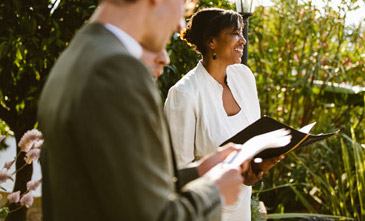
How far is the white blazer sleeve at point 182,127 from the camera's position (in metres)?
2.61

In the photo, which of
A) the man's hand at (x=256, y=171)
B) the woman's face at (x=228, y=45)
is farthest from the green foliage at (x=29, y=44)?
the man's hand at (x=256, y=171)

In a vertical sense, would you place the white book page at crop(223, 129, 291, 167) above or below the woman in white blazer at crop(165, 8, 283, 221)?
above

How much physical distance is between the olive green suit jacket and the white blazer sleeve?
1.41 m

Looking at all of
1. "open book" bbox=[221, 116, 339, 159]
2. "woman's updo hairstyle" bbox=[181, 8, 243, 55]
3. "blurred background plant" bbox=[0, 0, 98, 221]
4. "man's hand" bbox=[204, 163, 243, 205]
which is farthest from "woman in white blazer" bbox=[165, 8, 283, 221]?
"blurred background plant" bbox=[0, 0, 98, 221]

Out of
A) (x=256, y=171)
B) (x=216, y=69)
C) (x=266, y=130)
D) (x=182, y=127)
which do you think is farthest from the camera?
(x=216, y=69)

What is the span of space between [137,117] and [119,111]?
4 centimetres

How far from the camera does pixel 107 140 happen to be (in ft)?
3.46

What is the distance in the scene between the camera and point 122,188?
3.45ft

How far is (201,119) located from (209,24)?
56cm

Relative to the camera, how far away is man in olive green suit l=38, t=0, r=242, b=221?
1.06 metres

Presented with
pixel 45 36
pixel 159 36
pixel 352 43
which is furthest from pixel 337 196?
pixel 159 36

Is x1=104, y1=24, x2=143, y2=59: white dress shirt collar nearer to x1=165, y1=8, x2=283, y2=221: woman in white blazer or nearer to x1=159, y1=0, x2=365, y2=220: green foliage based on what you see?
x1=165, y1=8, x2=283, y2=221: woman in white blazer

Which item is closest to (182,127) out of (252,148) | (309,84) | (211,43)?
(211,43)

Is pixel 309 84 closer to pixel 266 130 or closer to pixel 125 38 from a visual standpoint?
pixel 266 130
